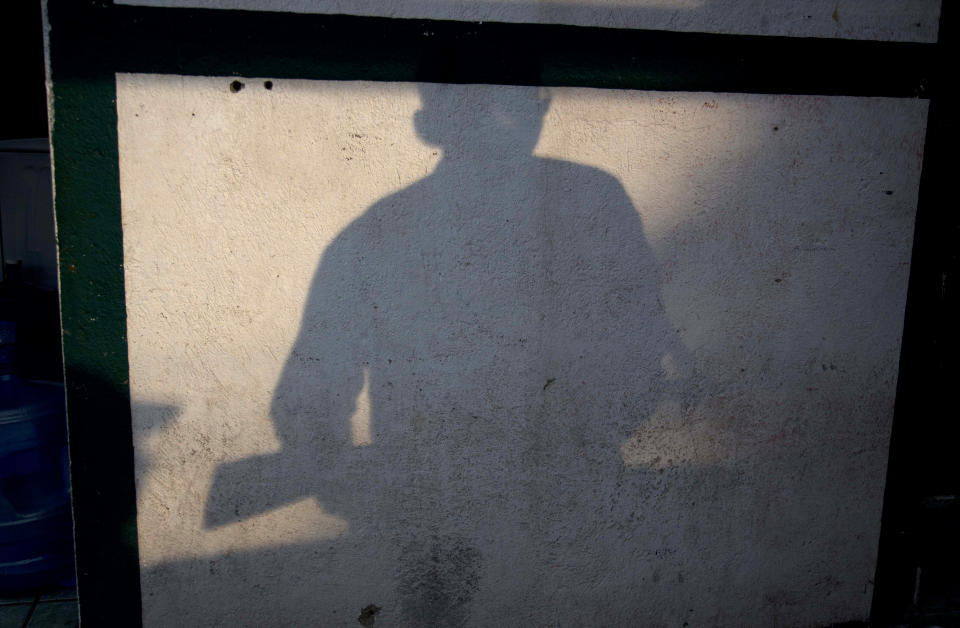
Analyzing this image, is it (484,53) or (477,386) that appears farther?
(477,386)

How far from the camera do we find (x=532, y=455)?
2.36 m

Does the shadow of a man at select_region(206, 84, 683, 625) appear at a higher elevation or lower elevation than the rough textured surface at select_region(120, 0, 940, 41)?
lower

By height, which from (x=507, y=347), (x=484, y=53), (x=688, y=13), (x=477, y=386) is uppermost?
(x=688, y=13)

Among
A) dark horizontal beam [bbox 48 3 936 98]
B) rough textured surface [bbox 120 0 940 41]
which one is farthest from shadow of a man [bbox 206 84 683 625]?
rough textured surface [bbox 120 0 940 41]

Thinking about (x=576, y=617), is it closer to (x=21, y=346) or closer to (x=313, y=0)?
(x=313, y=0)

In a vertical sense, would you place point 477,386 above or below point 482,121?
below

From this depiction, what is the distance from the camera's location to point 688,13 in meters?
2.28

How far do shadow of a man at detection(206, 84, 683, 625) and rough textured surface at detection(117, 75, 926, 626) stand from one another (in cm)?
1

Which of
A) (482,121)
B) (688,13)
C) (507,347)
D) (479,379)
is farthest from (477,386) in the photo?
(688,13)

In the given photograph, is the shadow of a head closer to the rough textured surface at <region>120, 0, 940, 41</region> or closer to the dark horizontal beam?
the dark horizontal beam

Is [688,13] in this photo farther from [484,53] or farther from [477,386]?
[477,386]

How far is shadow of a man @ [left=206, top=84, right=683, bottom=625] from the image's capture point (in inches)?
86.0

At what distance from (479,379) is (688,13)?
5.32 ft

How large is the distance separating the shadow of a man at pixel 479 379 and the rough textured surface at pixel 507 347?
1 centimetres
